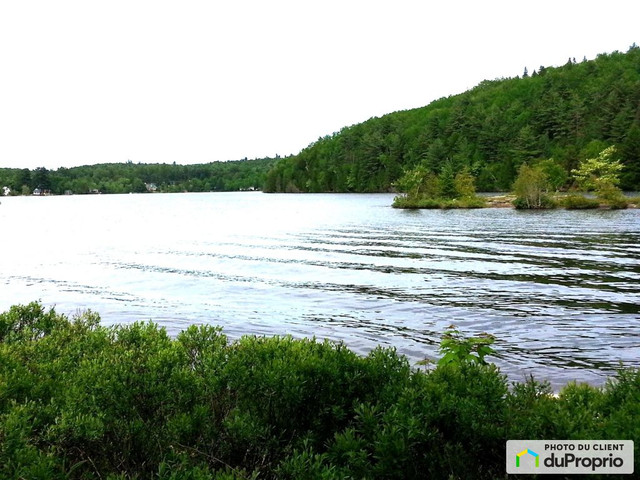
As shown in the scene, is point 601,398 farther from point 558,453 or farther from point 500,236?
point 500,236

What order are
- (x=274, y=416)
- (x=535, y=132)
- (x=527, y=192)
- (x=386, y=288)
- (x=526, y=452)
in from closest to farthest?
1. (x=526, y=452)
2. (x=274, y=416)
3. (x=386, y=288)
4. (x=527, y=192)
5. (x=535, y=132)

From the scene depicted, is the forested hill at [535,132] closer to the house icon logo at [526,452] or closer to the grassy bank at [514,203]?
the grassy bank at [514,203]

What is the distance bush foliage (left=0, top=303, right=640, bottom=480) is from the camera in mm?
4094

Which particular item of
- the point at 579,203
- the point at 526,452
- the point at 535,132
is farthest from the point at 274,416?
the point at 535,132

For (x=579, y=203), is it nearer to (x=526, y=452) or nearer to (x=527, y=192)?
(x=527, y=192)

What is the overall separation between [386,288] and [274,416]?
15102 mm

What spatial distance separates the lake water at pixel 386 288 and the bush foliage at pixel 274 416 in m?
5.66

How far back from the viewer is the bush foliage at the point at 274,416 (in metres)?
4.09

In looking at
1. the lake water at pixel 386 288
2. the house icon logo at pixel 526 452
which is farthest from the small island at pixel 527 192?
the house icon logo at pixel 526 452

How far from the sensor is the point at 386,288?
64.5 ft

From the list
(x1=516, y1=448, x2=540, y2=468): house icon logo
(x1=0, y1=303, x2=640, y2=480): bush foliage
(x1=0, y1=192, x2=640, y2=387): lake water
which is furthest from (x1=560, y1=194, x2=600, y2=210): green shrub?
(x1=516, y1=448, x2=540, y2=468): house icon logo

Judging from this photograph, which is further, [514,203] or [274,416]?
[514,203]

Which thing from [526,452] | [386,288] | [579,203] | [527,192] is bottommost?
[386,288]

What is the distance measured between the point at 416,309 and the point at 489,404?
11.4 meters
